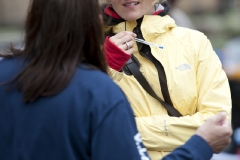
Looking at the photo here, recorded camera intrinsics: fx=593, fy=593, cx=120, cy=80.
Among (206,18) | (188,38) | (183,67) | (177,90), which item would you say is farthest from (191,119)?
(206,18)

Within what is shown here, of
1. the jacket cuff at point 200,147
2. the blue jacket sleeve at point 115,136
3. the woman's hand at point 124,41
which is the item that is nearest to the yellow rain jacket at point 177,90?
the woman's hand at point 124,41

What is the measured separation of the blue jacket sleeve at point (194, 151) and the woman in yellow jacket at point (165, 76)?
0.64 m

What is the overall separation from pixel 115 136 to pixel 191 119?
2.93 ft

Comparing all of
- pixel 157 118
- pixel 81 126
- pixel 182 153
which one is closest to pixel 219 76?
pixel 157 118

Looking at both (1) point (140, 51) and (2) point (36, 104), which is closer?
(2) point (36, 104)

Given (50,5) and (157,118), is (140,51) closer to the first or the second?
(157,118)

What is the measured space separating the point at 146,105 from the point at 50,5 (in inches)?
38.3

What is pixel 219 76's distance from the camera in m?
2.94

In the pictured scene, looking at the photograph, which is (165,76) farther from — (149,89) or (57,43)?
(57,43)

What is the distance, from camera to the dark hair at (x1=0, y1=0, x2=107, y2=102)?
211cm

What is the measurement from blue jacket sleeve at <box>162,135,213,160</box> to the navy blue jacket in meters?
0.13

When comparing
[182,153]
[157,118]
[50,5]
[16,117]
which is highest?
[50,5]

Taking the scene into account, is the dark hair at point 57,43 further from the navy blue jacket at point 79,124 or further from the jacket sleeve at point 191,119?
the jacket sleeve at point 191,119

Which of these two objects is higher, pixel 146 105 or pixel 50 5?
pixel 50 5
